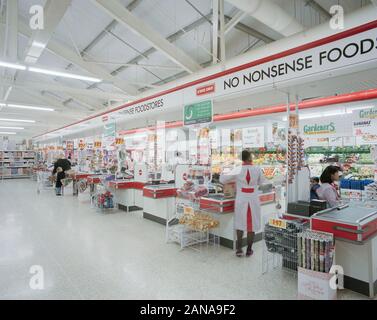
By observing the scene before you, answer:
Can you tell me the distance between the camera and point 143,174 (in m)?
7.55

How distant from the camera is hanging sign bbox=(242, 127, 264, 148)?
442 inches

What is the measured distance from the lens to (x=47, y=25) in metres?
4.63

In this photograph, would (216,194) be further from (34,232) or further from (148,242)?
(34,232)

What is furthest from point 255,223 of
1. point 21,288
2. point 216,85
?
point 21,288

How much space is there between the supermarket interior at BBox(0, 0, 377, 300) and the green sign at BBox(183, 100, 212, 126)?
2 centimetres

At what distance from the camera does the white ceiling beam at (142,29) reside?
508cm

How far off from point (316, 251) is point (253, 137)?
898 cm

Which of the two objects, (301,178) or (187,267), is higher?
(301,178)

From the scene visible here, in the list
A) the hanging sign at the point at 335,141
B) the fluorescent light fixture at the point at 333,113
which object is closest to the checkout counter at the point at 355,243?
the hanging sign at the point at 335,141

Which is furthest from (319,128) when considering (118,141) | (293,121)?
(118,141)

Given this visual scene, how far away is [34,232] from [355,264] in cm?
587

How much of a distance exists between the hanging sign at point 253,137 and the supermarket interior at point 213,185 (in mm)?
1963

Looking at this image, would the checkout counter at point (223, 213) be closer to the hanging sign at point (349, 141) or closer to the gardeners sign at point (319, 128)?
the hanging sign at point (349, 141)
